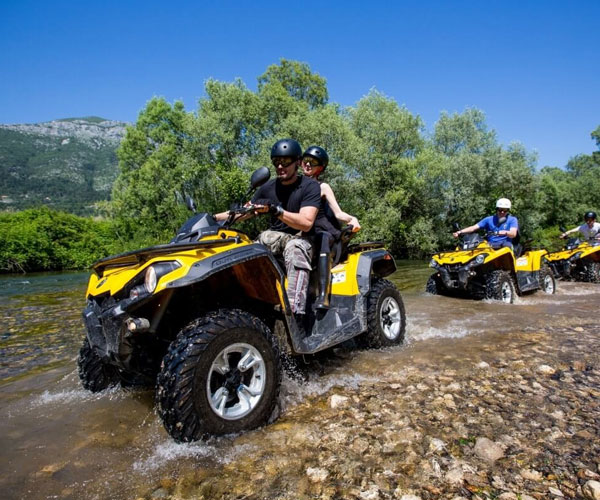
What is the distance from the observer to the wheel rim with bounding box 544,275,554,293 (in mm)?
10039

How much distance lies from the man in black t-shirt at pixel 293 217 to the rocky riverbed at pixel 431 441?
0.95m

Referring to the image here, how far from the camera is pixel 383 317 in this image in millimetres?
4941

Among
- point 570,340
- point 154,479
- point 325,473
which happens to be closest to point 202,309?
point 154,479

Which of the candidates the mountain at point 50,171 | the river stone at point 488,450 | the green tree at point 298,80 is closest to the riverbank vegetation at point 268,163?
the green tree at point 298,80

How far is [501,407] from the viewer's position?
2961mm

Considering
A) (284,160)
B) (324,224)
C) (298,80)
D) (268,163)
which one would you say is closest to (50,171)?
(298,80)

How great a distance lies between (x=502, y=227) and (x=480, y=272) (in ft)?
5.05

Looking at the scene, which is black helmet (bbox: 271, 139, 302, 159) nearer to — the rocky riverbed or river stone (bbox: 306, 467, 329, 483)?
the rocky riverbed

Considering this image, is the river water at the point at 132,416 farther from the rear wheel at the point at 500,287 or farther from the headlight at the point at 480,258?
the headlight at the point at 480,258

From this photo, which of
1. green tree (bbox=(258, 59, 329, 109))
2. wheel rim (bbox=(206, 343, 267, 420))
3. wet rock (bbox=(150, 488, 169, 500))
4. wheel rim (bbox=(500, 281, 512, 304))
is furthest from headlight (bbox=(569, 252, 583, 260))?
green tree (bbox=(258, 59, 329, 109))

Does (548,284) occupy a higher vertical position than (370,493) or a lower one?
lower

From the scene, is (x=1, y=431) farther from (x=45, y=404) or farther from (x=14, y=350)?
(x=14, y=350)

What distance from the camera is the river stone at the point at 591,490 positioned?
6.29 feet

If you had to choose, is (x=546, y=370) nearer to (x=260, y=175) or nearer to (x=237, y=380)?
(x=237, y=380)
